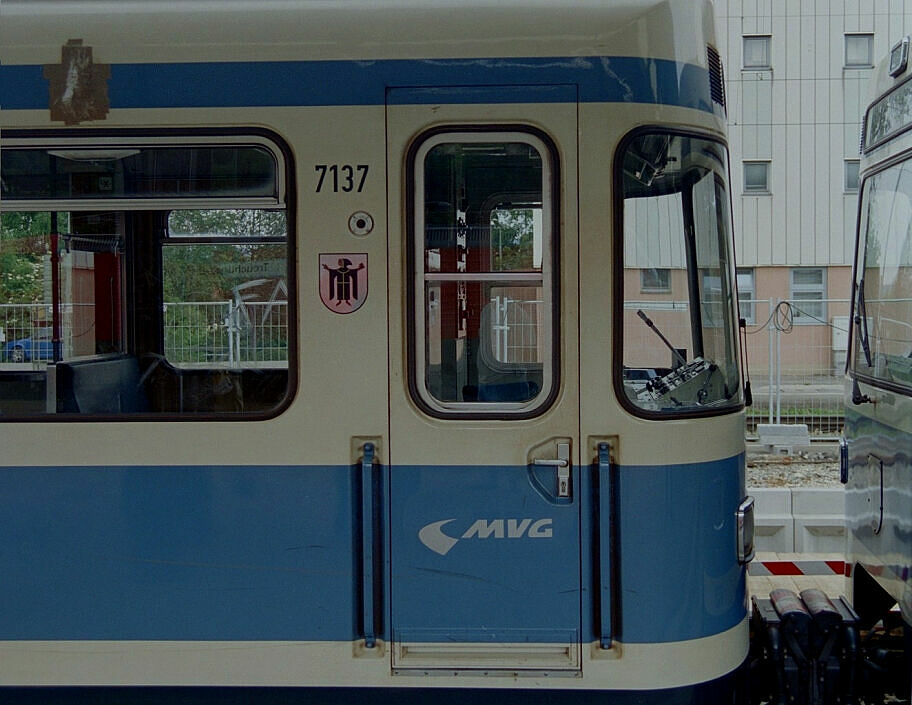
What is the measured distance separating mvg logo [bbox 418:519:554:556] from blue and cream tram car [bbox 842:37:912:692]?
5.03 feet

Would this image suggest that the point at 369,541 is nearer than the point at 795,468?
Yes

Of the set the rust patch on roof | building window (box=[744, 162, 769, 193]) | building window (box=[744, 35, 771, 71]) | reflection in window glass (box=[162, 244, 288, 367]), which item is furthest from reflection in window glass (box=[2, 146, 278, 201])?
building window (box=[744, 35, 771, 71])

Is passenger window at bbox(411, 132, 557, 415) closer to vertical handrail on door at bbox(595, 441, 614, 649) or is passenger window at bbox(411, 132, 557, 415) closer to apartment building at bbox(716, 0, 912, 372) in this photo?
vertical handrail on door at bbox(595, 441, 614, 649)

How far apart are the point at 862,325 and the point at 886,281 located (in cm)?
33

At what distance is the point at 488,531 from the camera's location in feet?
11.8

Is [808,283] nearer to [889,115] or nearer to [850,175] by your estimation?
[850,175]

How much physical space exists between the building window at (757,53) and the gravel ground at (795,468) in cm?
1248

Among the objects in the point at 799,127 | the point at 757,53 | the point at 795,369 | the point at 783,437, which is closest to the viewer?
the point at 783,437

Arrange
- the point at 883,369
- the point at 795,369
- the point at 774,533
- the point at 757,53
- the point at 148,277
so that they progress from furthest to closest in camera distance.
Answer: the point at 757,53 < the point at 795,369 < the point at 774,533 < the point at 883,369 < the point at 148,277

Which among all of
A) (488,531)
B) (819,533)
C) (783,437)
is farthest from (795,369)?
(488,531)

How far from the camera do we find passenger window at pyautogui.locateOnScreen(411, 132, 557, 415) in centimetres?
360

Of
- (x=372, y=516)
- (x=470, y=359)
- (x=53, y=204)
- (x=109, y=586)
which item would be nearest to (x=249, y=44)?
(x=53, y=204)

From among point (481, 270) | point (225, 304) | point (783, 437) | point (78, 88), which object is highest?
point (78, 88)

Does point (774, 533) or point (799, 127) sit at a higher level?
point (799, 127)
